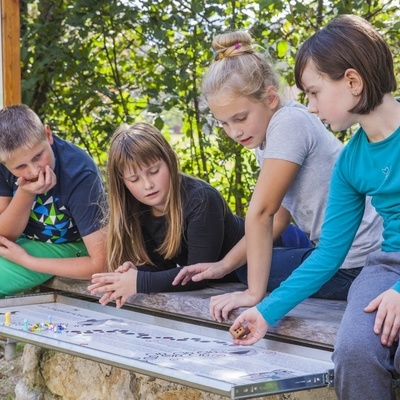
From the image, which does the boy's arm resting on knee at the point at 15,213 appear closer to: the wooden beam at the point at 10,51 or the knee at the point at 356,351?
the wooden beam at the point at 10,51

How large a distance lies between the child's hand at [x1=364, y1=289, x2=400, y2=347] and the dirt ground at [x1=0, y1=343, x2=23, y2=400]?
2383mm

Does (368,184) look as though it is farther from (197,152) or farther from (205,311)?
(197,152)

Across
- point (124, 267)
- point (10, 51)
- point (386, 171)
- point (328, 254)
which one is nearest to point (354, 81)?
point (386, 171)

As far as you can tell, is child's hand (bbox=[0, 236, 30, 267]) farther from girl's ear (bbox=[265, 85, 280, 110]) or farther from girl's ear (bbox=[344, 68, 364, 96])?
girl's ear (bbox=[344, 68, 364, 96])

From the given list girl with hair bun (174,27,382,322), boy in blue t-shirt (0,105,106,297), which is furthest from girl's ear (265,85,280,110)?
boy in blue t-shirt (0,105,106,297)

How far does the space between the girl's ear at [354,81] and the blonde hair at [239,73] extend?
60 cm

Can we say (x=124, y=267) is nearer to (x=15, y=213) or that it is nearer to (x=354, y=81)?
(x=15, y=213)

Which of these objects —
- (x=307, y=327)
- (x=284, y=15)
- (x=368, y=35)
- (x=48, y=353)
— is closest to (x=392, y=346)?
(x=307, y=327)

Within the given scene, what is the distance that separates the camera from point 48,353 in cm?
397

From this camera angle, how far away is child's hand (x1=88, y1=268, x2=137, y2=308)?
3.45 m

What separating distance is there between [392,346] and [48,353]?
6.22 feet

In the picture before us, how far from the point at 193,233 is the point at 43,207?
2.55 feet

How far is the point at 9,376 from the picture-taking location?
471 cm

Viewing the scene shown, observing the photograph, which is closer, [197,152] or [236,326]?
[236,326]
